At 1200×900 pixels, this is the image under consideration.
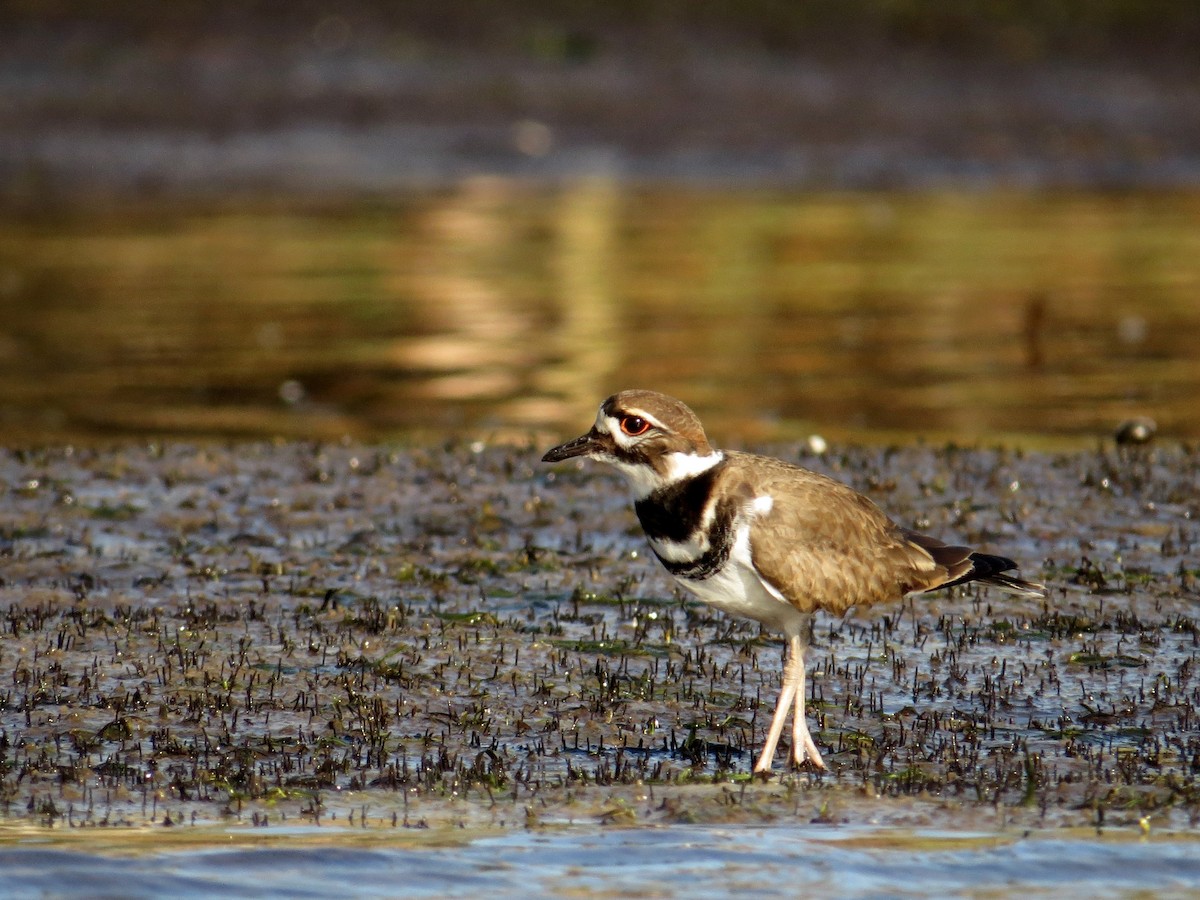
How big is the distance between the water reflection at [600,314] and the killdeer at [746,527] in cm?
743

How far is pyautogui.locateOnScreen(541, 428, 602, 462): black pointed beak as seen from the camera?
783cm

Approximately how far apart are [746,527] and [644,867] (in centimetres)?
149

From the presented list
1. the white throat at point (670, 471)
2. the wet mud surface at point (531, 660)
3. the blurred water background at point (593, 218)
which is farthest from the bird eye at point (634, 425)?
the blurred water background at point (593, 218)

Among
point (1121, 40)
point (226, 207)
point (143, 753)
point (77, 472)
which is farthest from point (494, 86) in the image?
point (143, 753)

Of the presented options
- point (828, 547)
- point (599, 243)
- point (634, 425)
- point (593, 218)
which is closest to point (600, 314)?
point (599, 243)

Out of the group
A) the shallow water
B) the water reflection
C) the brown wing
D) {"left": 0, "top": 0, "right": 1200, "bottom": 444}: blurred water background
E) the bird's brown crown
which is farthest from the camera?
{"left": 0, "top": 0, "right": 1200, "bottom": 444}: blurred water background

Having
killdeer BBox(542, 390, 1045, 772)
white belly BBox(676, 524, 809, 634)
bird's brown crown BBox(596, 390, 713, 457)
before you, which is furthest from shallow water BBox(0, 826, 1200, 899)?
bird's brown crown BBox(596, 390, 713, 457)

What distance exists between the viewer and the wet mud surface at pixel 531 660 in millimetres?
7707

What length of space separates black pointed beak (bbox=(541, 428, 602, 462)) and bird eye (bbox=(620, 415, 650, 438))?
156 mm

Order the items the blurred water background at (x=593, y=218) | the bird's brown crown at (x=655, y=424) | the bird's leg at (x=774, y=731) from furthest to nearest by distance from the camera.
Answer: the blurred water background at (x=593, y=218) < the bird's leg at (x=774, y=731) < the bird's brown crown at (x=655, y=424)

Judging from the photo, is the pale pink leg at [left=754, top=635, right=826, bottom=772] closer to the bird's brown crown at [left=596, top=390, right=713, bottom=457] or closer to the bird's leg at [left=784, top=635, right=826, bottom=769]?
the bird's leg at [left=784, top=635, right=826, bottom=769]

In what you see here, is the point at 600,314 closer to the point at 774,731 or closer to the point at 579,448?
the point at 579,448

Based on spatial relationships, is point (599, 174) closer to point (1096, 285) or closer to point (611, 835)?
point (1096, 285)

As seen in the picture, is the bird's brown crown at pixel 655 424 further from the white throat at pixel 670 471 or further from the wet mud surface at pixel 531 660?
the wet mud surface at pixel 531 660
